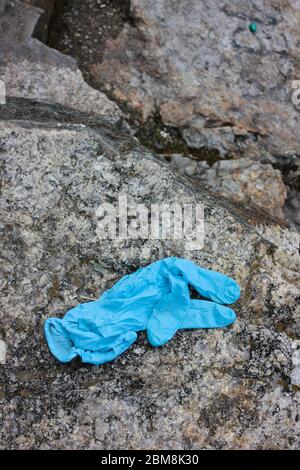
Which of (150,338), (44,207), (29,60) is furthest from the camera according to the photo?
(29,60)

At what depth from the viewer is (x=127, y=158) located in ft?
12.0

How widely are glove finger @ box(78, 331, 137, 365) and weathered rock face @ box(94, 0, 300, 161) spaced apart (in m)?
1.94

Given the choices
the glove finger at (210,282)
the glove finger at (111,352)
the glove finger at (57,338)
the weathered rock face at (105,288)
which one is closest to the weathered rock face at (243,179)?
the weathered rock face at (105,288)

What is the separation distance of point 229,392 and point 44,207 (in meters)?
1.46

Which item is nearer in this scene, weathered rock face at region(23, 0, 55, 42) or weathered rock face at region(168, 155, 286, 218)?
weathered rock face at region(168, 155, 286, 218)

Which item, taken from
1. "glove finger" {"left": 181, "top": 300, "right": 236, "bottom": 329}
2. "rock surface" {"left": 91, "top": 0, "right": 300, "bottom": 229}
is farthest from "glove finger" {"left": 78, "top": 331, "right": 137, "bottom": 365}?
"rock surface" {"left": 91, "top": 0, "right": 300, "bottom": 229}

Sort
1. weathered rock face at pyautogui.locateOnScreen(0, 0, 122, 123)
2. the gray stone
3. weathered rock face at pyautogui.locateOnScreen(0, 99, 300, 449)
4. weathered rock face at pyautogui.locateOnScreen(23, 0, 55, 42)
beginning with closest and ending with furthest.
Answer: weathered rock face at pyautogui.locateOnScreen(0, 99, 300, 449)
the gray stone
weathered rock face at pyautogui.locateOnScreen(0, 0, 122, 123)
weathered rock face at pyautogui.locateOnScreen(23, 0, 55, 42)

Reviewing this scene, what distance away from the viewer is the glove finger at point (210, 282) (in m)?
3.27

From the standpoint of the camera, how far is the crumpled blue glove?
3092 millimetres

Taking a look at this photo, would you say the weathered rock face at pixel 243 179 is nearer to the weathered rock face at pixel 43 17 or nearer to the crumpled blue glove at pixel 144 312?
the crumpled blue glove at pixel 144 312

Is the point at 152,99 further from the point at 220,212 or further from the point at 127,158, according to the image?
the point at 220,212

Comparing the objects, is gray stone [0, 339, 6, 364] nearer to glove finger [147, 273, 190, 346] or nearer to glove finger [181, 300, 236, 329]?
glove finger [147, 273, 190, 346]
